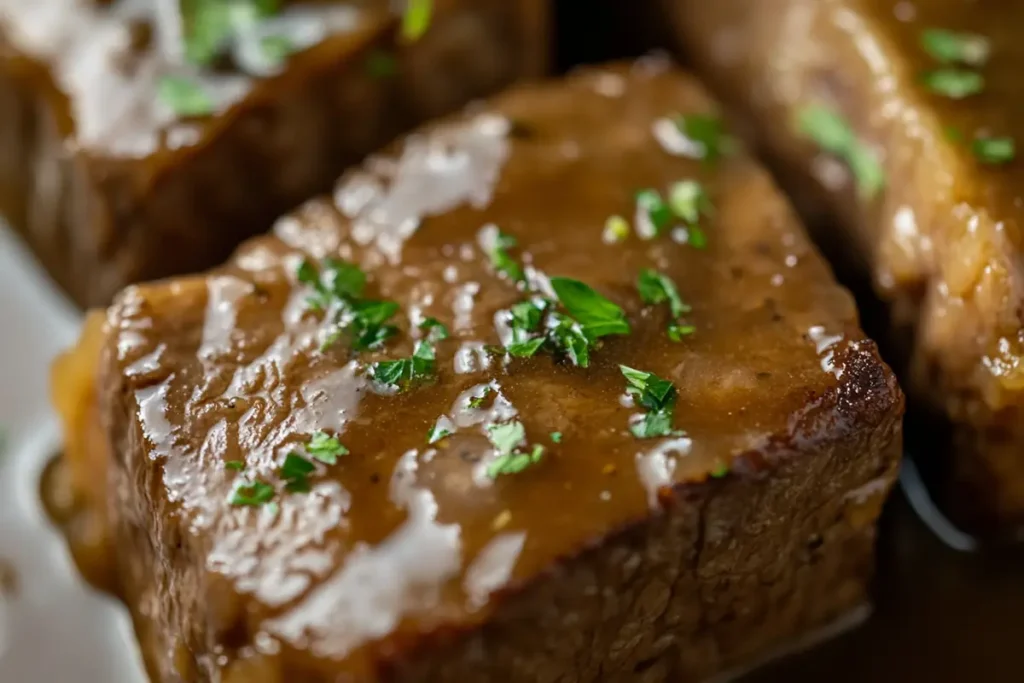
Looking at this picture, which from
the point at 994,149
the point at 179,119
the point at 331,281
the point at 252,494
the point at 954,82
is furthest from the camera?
the point at 179,119

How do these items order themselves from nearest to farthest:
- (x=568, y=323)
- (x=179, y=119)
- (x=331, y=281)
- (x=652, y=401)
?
(x=652, y=401) → (x=568, y=323) → (x=331, y=281) → (x=179, y=119)

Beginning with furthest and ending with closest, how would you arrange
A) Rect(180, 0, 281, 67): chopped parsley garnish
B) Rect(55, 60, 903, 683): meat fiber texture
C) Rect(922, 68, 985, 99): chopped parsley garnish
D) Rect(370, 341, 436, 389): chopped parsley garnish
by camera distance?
Rect(180, 0, 281, 67): chopped parsley garnish < Rect(922, 68, 985, 99): chopped parsley garnish < Rect(370, 341, 436, 389): chopped parsley garnish < Rect(55, 60, 903, 683): meat fiber texture

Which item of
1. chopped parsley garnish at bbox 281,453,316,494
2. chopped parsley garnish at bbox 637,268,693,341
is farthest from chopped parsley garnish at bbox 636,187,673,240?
chopped parsley garnish at bbox 281,453,316,494

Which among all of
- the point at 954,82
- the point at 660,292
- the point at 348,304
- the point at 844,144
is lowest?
the point at 844,144

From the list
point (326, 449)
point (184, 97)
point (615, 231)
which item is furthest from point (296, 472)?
point (184, 97)

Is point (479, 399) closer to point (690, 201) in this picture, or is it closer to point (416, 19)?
point (690, 201)

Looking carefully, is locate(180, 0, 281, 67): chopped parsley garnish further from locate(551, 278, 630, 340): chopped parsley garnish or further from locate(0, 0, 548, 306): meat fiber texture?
locate(551, 278, 630, 340): chopped parsley garnish

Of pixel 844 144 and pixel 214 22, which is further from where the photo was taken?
pixel 214 22
